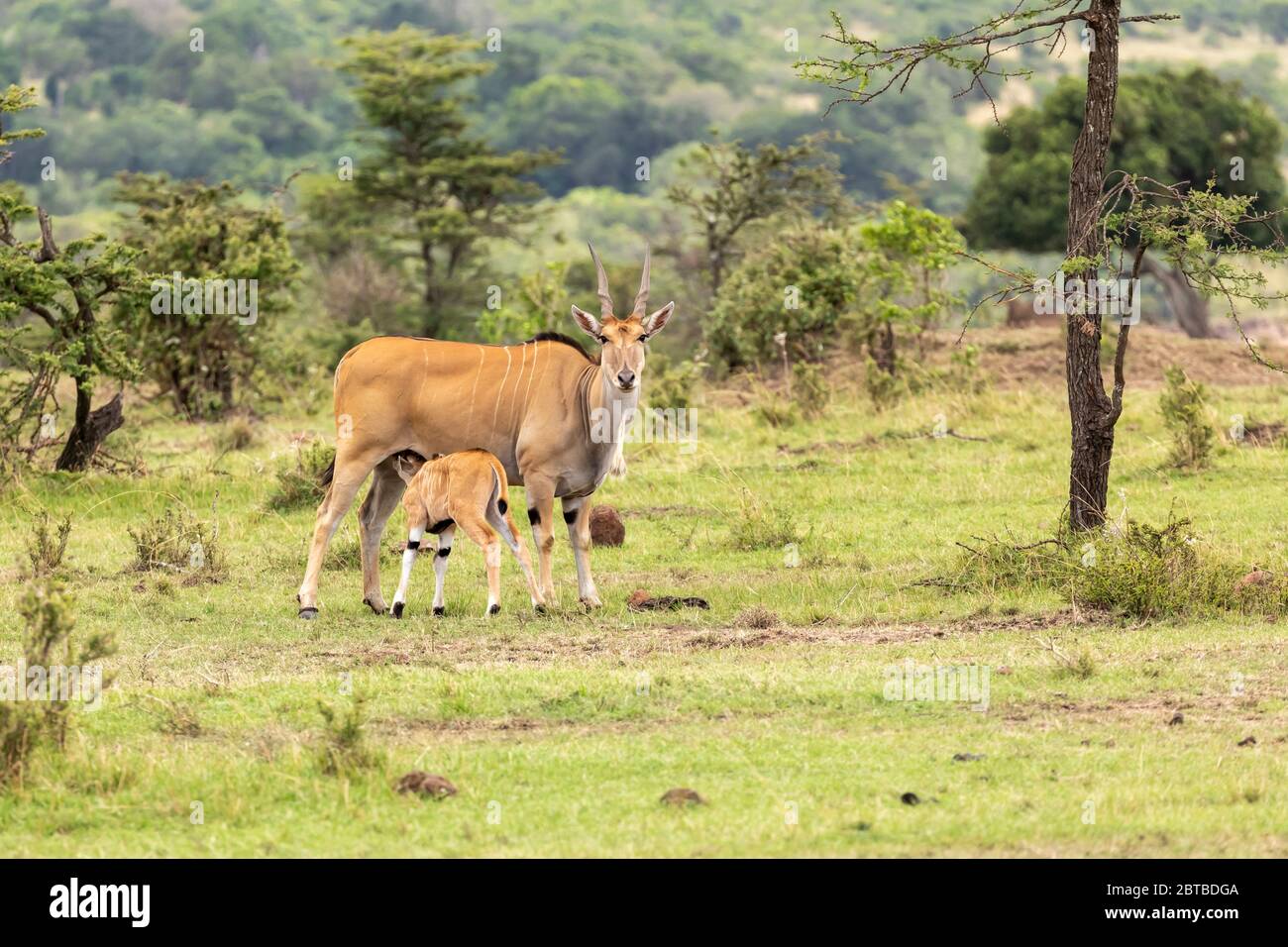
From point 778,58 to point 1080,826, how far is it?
117 m

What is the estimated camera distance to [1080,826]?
20.9 feet

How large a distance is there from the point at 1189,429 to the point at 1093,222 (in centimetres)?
450

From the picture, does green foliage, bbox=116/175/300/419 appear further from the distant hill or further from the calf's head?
the distant hill

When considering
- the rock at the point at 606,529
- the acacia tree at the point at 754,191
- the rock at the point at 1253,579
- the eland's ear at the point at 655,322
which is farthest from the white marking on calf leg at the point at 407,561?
the acacia tree at the point at 754,191

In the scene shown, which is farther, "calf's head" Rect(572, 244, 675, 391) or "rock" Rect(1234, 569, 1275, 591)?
"calf's head" Rect(572, 244, 675, 391)

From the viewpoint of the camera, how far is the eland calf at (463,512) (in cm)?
1022

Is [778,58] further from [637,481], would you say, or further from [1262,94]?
[637,481]

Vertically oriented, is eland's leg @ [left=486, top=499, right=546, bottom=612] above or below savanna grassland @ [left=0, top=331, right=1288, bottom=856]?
above

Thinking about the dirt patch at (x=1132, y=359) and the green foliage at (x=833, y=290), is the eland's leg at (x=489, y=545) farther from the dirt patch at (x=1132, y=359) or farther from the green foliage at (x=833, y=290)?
the dirt patch at (x=1132, y=359)

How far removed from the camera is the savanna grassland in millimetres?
6500

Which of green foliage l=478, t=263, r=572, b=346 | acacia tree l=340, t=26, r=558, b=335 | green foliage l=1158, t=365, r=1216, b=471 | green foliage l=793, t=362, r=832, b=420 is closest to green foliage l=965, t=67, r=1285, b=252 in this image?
acacia tree l=340, t=26, r=558, b=335

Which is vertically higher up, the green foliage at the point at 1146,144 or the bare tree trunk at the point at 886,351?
the green foliage at the point at 1146,144

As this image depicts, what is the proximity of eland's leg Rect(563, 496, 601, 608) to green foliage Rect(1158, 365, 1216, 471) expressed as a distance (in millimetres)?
5712

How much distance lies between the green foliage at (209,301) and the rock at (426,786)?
12.1 m
